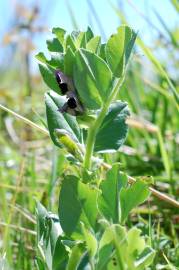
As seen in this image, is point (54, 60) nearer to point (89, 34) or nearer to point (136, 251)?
point (89, 34)

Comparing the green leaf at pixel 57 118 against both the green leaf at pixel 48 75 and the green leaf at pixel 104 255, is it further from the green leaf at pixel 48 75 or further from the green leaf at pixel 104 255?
the green leaf at pixel 104 255

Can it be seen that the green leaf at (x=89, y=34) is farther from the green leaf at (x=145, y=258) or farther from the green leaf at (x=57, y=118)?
the green leaf at (x=145, y=258)

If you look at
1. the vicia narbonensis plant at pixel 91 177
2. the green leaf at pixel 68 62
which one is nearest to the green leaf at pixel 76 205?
the vicia narbonensis plant at pixel 91 177

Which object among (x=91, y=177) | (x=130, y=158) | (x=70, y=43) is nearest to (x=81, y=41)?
(x=70, y=43)

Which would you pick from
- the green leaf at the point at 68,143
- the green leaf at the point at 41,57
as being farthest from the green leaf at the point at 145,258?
the green leaf at the point at 41,57

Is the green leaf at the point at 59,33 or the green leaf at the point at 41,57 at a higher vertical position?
the green leaf at the point at 59,33

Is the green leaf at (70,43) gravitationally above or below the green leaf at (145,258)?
above

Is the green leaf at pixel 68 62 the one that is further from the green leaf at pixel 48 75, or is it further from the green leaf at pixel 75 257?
the green leaf at pixel 75 257

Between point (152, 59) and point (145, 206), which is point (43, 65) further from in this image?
point (145, 206)

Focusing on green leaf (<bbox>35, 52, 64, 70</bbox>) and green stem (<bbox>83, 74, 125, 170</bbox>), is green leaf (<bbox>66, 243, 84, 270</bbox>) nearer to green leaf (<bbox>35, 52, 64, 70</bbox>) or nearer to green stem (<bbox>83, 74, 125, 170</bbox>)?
green stem (<bbox>83, 74, 125, 170</bbox>)
